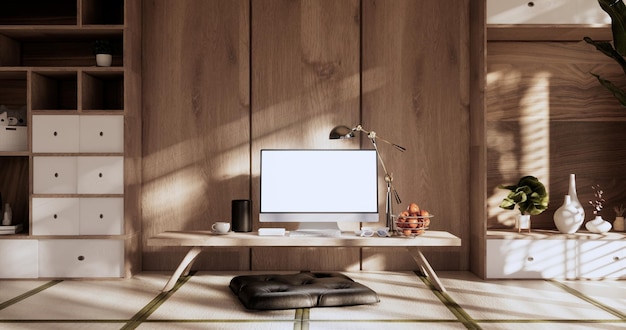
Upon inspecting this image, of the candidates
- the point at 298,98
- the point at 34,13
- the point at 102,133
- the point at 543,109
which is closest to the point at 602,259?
the point at 543,109

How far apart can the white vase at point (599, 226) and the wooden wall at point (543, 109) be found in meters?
0.38

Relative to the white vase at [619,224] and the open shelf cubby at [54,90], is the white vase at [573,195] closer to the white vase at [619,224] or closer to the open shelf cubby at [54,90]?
the white vase at [619,224]

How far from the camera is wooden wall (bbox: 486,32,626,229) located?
4.93m

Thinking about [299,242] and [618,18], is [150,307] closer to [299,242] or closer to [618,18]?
[299,242]

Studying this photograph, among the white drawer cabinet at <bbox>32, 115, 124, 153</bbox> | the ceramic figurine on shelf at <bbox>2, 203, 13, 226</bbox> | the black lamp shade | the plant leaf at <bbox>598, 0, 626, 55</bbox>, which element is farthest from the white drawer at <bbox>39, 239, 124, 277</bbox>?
the plant leaf at <bbox>598, 0, 626, 55</bbox>

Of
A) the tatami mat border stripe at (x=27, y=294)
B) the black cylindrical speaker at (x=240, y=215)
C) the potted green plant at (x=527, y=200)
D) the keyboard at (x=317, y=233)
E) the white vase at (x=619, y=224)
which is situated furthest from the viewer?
the white vase at (x=619, y=224)

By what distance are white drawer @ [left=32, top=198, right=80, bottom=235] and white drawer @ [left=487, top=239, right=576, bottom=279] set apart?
114 inches

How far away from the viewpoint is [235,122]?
4.84 meters

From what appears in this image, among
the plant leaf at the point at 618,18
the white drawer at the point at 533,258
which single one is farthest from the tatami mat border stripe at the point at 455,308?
the plant leaf at the point at 618,18

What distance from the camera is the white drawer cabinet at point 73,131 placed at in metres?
4.51

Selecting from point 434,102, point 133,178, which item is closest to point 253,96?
point 133,178

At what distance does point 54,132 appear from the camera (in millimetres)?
4520

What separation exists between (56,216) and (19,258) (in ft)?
1.26

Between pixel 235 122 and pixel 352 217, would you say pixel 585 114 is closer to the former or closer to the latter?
pixel 352 217
